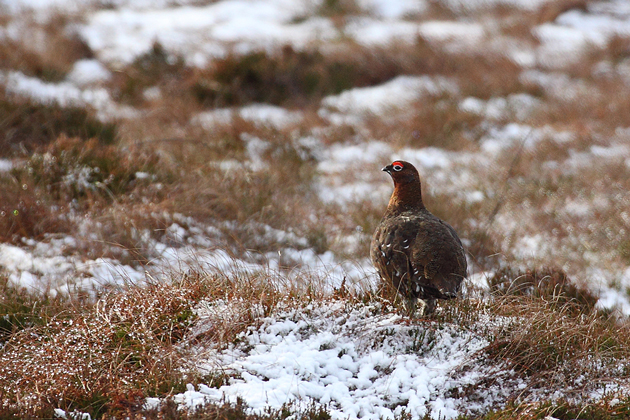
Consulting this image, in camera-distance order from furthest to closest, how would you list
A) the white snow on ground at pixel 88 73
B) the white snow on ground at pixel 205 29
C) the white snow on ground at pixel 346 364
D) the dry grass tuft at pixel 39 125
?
the white snow on ground at pixel 205 29
the white snow on ground at pixel 88 73
the dry grass tuft at pixel 39 125
the white snow on ground at pixel 346 364

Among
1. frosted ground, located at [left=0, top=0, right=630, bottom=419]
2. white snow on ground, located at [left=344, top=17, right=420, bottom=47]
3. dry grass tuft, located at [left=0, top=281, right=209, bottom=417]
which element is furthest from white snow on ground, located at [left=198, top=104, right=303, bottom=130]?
dry grass tuft, located at [left=0, top=281, right=209, bottom=417]

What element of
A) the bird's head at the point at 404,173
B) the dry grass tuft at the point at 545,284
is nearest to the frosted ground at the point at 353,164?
the dry grass tuft at the point at 545,284

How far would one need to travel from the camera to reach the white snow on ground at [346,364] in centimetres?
353

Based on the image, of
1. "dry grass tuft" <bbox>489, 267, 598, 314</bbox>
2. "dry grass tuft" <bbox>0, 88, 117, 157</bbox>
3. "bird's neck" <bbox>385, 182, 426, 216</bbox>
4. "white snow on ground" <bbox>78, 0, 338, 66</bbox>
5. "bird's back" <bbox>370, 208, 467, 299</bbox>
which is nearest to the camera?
"bird's back" <bbox>370, 208, 467, 299</bbox>

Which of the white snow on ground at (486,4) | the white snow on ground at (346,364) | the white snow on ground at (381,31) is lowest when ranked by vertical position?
the white snow on ground at (346,364)

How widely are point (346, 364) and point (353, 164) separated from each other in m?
5.70

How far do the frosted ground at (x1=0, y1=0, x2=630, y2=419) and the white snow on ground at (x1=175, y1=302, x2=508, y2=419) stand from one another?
0.01 metres

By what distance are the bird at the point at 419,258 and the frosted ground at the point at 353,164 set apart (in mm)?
323

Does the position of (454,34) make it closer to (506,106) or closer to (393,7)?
(393,7)

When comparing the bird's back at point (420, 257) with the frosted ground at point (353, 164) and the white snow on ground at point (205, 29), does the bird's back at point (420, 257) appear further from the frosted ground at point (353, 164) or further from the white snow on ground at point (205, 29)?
the white snow on ground at point (205, 29)

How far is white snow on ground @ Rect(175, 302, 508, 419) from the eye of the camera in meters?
3.53

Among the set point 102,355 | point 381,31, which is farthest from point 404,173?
point 381,31

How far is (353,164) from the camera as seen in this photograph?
930 centimetres

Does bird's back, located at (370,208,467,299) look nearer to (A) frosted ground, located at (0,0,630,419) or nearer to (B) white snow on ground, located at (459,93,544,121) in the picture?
(A) frosted ground, located at (0,0,630,419)
